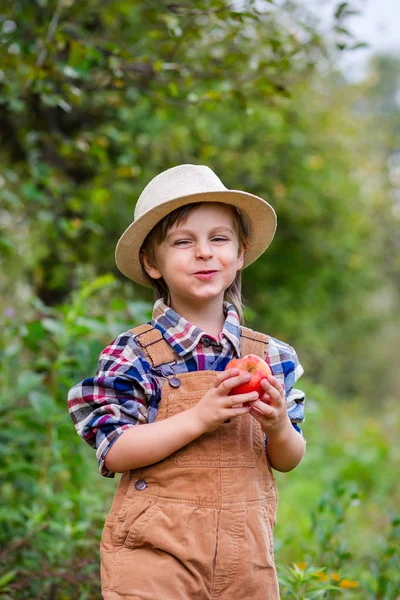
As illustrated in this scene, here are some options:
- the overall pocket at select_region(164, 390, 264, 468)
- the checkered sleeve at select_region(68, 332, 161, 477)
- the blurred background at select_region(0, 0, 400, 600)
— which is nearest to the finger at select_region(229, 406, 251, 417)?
the overall pocket at select_region(164, 390, 264, 468)

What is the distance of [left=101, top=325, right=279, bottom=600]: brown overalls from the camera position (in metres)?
1.88

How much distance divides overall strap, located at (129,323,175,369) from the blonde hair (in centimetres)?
21

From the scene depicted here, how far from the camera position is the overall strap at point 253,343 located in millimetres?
2111

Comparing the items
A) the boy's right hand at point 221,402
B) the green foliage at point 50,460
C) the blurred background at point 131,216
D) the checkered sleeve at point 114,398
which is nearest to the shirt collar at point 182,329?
the checkered sleeve at point 114,398

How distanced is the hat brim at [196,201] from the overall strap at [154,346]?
27 cm

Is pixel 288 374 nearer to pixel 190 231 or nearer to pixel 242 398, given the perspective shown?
pixel 242 398

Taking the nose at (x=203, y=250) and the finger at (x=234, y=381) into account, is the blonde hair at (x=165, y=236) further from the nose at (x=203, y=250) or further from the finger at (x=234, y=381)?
the finger at (x=234, y=381)

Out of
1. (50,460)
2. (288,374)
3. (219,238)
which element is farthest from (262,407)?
(50,460)

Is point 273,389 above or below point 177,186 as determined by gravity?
below

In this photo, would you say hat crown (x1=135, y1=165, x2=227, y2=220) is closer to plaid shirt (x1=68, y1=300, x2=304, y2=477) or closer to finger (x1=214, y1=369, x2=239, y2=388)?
plaid shirt (x1=68, y1=300, x2=304, y2=477)

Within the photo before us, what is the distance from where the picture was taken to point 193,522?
6.17ft

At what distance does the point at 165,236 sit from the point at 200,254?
13cm

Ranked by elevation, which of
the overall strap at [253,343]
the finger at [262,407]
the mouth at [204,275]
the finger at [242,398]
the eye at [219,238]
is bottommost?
the finger at [262,407]

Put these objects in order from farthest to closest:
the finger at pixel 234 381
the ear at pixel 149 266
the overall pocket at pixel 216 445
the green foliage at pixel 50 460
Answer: the green foliage at pixel 50 460, the ear at pixel 149 266, the overall pocket at pixel 216 445, the finger at pixel 234 381
